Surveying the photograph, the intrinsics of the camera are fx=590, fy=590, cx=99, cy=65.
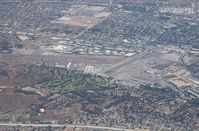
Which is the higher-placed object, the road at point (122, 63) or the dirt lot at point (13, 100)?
the road at point (122, 63)

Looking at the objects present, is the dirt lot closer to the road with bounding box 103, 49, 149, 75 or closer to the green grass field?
the green grass field

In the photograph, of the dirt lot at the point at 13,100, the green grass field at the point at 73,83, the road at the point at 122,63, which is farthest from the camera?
the road at the point at 122,63

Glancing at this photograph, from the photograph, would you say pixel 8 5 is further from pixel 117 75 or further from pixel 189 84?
pixel 189 84

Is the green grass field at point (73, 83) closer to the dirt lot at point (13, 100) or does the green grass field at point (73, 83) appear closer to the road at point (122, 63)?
the road at point (122, 63)

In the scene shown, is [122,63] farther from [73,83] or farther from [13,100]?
[13,100]

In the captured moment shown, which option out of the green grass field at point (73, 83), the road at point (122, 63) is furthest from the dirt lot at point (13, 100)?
the road at point (122, 63)

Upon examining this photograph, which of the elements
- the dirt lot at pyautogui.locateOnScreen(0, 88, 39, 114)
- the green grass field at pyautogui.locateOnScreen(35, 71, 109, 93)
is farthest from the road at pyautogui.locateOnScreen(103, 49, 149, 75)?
the dirt lot at pyautogui.locateOnScreen(0, 88, 39, 114)

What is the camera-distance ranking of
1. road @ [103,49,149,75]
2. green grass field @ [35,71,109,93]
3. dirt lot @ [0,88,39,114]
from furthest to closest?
road @ [103,49,149,75] → green grass field @ [35,71,109,93] → dirt lot @ [0,88,39,114]

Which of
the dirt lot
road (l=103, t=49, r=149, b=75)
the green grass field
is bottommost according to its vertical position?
the dirt lot

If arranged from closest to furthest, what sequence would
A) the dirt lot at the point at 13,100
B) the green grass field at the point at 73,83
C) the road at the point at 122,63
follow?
the dirt lot at the point at 13,100 → the green grass field at the point at 73,83 → the road at the point at 122,63

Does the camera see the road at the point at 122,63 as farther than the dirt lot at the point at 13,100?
Yes

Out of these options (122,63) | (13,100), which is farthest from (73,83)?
(122,63)

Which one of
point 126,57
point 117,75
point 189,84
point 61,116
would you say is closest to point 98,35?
point 126,57
